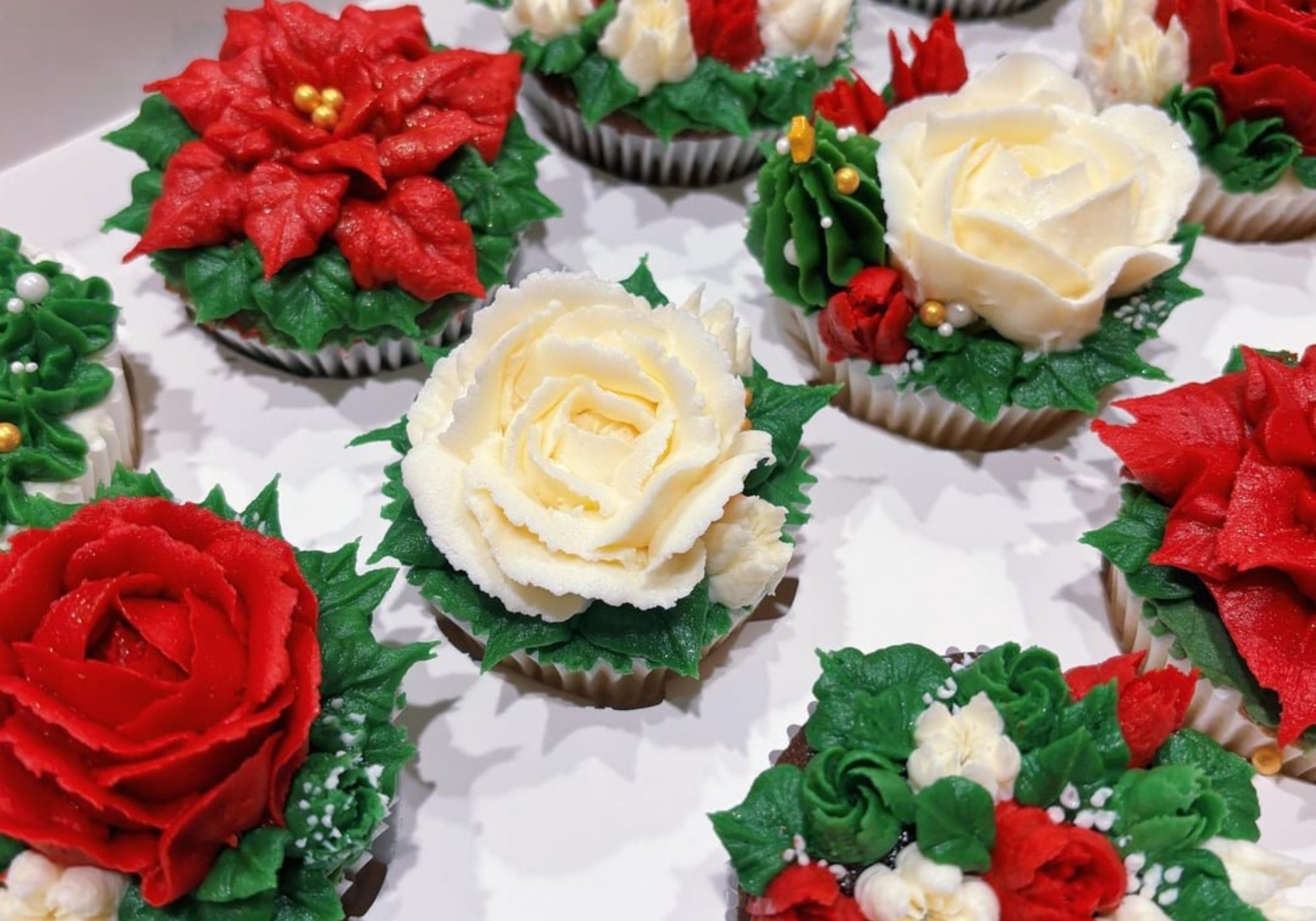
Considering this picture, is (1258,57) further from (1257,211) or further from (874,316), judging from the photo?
(874,316)

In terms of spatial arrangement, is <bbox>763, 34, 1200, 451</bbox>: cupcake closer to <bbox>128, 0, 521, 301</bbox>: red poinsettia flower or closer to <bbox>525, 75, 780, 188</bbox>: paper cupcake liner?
<bbox>525, 75, 780, 188</bbox>: paper cupcake liner

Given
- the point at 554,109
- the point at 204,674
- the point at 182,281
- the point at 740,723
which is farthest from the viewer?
the point at 554,109

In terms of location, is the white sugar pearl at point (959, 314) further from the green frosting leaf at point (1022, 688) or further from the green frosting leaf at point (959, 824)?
the green frosting leaf at point (959, 824)

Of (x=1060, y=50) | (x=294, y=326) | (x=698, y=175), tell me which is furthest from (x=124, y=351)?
(x=1060, y=50)

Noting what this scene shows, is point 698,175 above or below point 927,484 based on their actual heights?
above

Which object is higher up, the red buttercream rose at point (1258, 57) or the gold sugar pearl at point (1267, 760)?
the red buttercream rose at point (1258, 57)

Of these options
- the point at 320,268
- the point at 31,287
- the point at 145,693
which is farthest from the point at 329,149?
the point at 145,693

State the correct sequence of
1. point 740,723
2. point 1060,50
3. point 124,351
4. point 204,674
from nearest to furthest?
point 204,674 < point 740,723 < point 124,351 < point 1060,50

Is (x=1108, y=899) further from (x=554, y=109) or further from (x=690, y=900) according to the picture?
(x=554, y=109)

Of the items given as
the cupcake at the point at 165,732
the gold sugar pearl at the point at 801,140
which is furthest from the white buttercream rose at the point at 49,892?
the gold sugar pearl at the point at 801,140
